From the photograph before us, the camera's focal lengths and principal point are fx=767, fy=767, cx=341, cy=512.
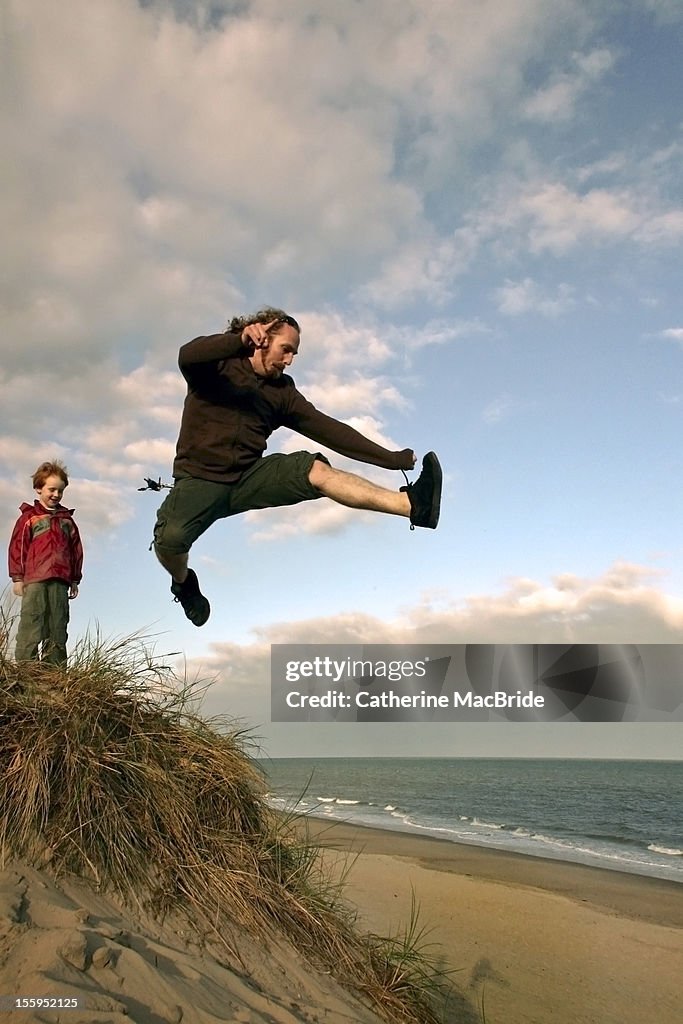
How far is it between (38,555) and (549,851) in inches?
683

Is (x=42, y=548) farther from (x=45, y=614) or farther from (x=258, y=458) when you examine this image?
(x=258, y=458)

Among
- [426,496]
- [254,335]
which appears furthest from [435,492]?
[254,335]

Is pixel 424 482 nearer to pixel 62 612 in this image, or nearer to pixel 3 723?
pixel 3 723

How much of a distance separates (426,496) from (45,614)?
9.51 feet

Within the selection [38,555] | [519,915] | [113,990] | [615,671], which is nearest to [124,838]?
[113,990]

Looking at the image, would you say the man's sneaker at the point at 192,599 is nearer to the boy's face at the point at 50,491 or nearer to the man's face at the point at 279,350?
the boy's face at the point at 50,491

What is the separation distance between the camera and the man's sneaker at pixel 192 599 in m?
5.30

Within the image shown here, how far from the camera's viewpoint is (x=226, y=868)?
3.71m

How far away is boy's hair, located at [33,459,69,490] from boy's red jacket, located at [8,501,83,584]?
17cm

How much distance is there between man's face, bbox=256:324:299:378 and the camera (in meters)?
4.26

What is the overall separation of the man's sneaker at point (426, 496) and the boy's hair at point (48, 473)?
2883mm

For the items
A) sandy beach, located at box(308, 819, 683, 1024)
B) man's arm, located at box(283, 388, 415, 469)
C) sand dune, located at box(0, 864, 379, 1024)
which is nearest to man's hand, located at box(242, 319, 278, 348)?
man's arm, located at box(283, 388, 415, 469)

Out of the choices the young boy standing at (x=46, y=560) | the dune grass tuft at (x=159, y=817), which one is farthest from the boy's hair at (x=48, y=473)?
the dune grass tuft at (x=159, y=817)

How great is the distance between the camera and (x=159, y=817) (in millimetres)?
3615
